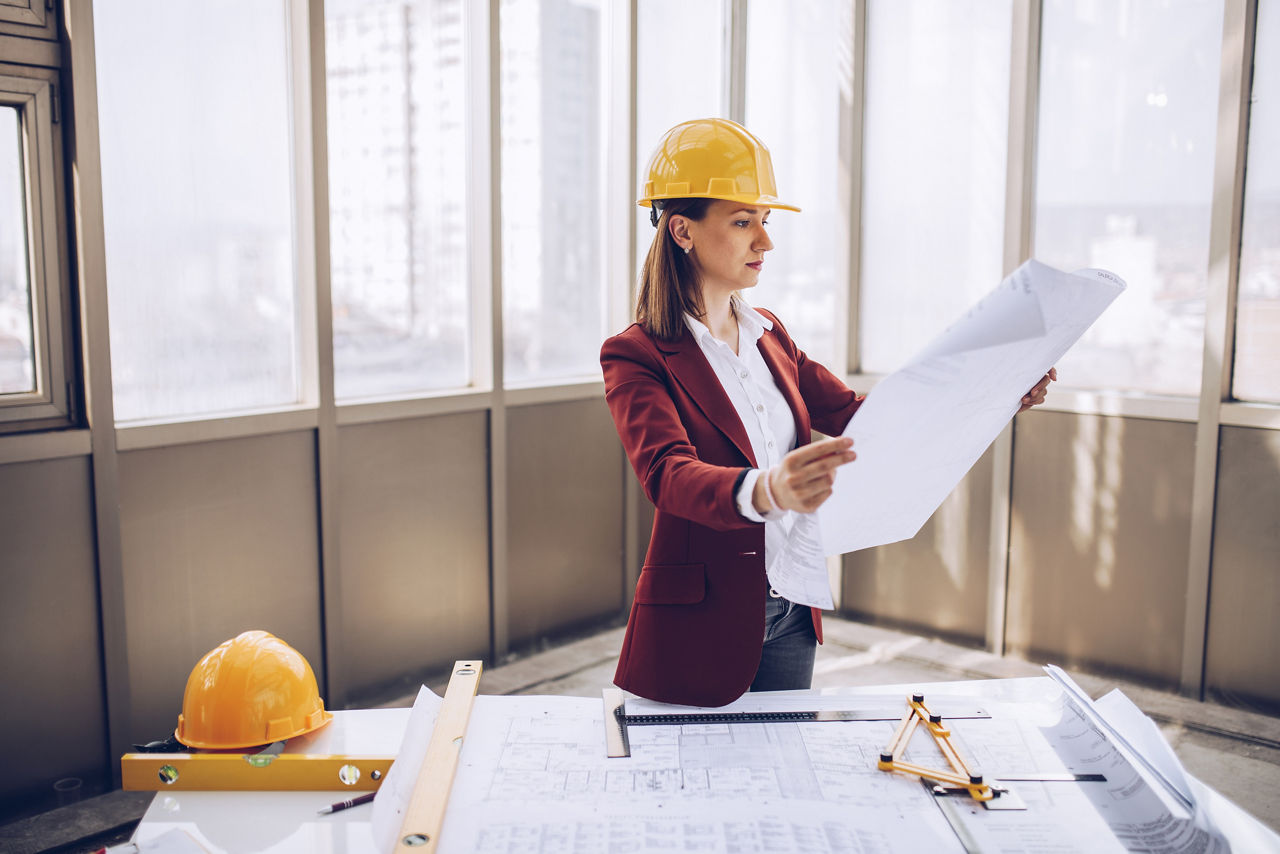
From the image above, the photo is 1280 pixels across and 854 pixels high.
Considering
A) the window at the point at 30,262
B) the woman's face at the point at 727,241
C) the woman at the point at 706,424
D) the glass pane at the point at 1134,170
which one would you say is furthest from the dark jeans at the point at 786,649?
the glass pane at the point at 1134,170

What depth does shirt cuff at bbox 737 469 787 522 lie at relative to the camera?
1.19m

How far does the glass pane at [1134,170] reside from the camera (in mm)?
3203

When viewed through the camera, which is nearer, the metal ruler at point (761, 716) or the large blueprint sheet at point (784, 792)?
the large blueprint sheet at point (784, 792)

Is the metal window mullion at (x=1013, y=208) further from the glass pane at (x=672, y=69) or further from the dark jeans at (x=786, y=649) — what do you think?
the dark jeans at (x=786, y=649)

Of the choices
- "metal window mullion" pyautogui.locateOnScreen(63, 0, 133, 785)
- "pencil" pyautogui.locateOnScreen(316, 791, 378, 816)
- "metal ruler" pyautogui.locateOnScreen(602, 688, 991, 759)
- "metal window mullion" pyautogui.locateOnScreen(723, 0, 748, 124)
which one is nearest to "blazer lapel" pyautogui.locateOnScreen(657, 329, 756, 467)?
"metal ruler" pyautogui.locateOnScreen(602, 688, 991, 759)

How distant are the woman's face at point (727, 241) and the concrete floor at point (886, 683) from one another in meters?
2.00

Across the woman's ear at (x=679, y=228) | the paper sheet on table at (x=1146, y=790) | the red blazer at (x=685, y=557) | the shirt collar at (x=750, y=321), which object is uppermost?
the woman's ear at (x=679, y=228)

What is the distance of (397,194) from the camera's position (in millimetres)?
3270

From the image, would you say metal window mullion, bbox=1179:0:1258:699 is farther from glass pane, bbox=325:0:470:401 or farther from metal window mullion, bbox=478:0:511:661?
glass pane, bbox=325:0:470:401

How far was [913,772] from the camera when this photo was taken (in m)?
1.21

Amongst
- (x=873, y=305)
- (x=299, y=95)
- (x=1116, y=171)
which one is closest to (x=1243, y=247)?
(x=1116, y=171)

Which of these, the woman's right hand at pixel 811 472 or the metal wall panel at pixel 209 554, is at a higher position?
the woman's right hand at pixel 811 472

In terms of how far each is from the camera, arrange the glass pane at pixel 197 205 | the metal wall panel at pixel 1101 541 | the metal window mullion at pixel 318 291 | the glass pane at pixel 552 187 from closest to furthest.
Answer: the glass pane at pixel 197 205
the metal window mullion at pixel 318 291
the metal wall panel at pixel 1101 541
the glass pane at pixel 552 187

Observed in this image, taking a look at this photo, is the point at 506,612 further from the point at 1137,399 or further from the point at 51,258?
the point at 1137,399
